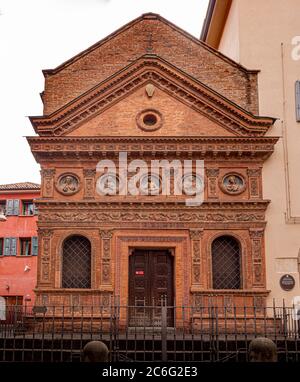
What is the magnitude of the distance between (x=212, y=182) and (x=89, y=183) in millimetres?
4225

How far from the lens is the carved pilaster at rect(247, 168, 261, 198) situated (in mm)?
19016

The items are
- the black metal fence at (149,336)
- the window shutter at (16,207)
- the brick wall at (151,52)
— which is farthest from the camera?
the window shutter at (16,207)

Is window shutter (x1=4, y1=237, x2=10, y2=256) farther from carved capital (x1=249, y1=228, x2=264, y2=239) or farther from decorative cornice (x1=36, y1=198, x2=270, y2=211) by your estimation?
carved capital (x1=249, y1=228, x2=264, y2=239)

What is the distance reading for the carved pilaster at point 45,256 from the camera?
60.1ft

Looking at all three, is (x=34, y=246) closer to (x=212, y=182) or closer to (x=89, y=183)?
(x=89, y=183)

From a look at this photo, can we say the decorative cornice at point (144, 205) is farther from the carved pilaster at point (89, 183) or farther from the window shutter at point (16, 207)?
the window shutter at point (16, 207)

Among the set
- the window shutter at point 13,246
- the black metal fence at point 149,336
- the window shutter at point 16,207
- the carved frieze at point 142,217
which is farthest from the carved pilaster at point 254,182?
the window shutter at point 16,207

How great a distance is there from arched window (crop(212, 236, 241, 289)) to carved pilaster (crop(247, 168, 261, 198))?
172 centimetres

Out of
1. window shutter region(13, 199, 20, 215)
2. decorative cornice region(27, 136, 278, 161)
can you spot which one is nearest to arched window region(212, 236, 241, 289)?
decorative cornice region(27, 136, 278, 161)

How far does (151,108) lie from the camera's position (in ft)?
64.6

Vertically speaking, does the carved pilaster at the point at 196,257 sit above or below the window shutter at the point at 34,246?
below

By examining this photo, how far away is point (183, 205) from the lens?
1878 centimetres

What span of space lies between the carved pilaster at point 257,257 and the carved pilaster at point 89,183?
18.2ft

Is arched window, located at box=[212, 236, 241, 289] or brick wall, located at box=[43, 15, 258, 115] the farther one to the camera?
brick wall, located at box=[43, 15, 258, 115]
